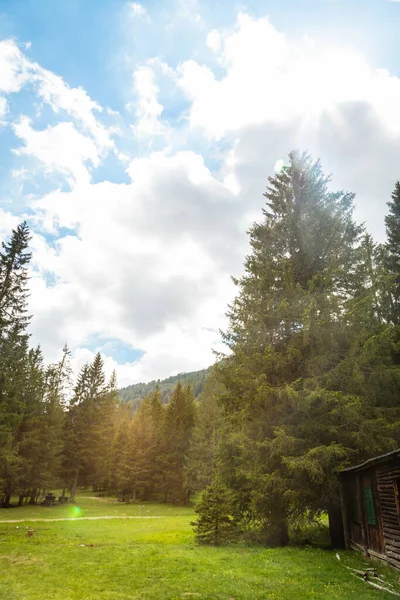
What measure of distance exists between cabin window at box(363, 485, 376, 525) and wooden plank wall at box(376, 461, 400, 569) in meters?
0.81

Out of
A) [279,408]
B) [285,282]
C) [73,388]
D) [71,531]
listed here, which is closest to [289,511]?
[279,408]

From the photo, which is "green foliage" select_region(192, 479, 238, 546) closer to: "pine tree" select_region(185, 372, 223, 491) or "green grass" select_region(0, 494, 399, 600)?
"green grass" select_region(0, 494, 399, 600)

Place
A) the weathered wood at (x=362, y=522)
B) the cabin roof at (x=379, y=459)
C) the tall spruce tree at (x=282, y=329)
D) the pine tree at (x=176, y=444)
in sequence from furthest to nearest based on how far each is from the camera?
the pine tree at (x=176, y=444) → the tall spruce tree at (x=282, y=329) → the weathered wood at (x=362, y=522) → the cabin roof at (x=379, y=459)

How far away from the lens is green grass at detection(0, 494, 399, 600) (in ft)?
31.1

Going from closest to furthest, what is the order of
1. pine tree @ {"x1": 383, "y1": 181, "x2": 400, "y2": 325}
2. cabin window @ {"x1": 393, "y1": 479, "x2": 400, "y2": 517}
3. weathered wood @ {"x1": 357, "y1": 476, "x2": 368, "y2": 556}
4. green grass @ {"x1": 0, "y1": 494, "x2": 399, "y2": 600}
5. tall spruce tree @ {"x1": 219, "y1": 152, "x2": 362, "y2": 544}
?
green grass @ {"x1": 0, "y1": 494, "x2": 399, "y2": 600} → cabin window @ {"x1": 393, "y1": 479, "x2": 400, "y2": 517} → weathered wood @ {"x1": 357, "y1": 476, "x2": 368, "y2": 556} → tall spruce tree @ {"x1": 219, "y1": 152, "x2": 362, "y2": 544} → pine tree @ {"x1": 383, "y1": 181, "x2": 400, "y2": 325}

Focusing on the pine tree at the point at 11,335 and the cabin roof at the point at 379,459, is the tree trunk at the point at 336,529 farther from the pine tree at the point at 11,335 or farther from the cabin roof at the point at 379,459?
the pine tree at the point at 11,335

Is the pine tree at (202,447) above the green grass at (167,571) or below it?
above

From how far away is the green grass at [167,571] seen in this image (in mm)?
9480

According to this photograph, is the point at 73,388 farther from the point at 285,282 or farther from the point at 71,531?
the point at 285,282

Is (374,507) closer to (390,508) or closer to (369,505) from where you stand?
(369,505)

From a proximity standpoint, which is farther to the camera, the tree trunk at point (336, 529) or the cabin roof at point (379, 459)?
the tree trunk at point (336, 529)

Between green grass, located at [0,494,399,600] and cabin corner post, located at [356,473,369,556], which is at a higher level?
cabin corner post, located at [356,473,369,556]

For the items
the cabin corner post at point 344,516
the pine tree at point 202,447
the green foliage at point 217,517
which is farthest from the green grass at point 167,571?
the pine tree at point 202,447

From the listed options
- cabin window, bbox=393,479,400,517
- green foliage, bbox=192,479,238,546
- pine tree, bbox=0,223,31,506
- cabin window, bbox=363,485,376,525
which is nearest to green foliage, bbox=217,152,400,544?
green foliage, bbox=192,479,238,546
